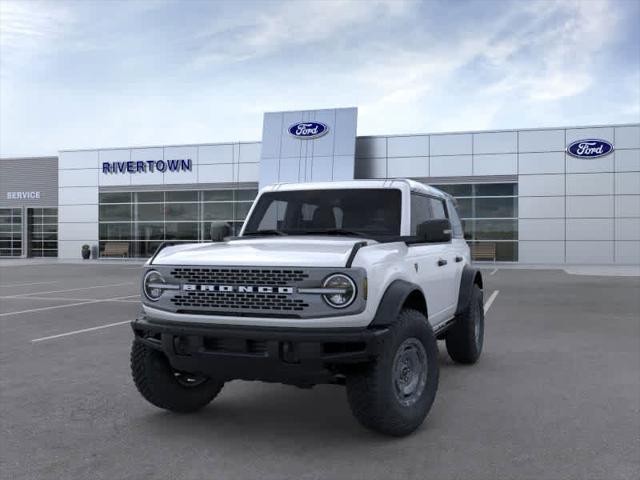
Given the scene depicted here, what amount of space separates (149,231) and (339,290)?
34.4 meters

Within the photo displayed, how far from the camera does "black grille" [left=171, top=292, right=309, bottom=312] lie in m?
4.11

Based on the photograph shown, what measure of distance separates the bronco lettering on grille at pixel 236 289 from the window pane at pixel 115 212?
3409cm

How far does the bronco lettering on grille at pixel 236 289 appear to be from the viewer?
412cm

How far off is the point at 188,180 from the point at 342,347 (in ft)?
107

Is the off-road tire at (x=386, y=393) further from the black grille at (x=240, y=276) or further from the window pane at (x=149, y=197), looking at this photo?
the window pane at (x=149, y=197)

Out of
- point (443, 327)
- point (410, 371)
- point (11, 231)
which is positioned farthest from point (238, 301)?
point (11, 231)

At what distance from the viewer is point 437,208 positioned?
21.5ft

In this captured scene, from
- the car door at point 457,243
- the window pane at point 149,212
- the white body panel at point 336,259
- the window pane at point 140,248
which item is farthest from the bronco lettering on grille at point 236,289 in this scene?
the window pane at point 140,248

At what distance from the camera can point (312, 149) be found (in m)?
32.7

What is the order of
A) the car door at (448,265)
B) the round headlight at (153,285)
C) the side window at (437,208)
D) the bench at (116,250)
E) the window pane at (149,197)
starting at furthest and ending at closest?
the bench at (116,250)
the window pane at (149,197)
the side window at (437,208)
the car door at (448,265)
the round headlight at (153,285)

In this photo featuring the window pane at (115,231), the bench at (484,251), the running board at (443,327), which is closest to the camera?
the running board at (443,327)

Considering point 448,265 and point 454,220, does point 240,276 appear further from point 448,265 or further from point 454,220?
point 454,220

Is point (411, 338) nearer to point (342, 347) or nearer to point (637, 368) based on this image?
point (342, 347)

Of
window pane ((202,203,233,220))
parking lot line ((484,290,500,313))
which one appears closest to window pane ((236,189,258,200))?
window pane ((202,203,233,220))
